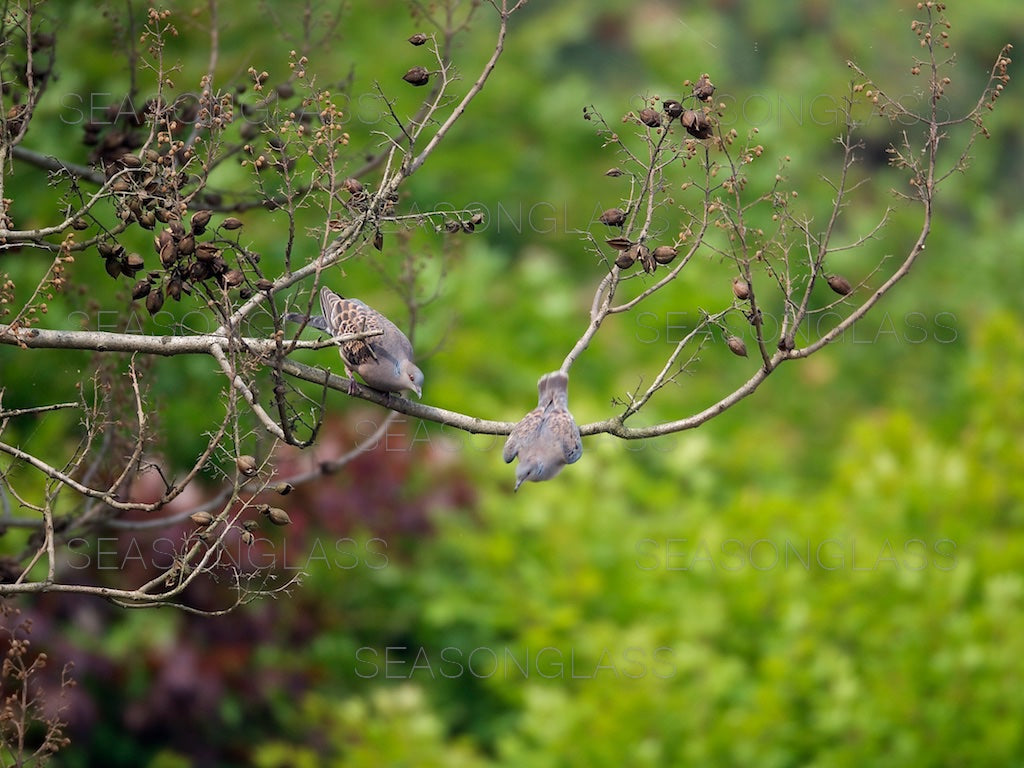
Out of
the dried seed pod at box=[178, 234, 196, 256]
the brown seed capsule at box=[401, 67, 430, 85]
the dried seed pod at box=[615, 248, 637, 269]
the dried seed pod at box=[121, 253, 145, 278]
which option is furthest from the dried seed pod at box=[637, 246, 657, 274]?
the dried seed pod at box=[121, 253, 145, 278]

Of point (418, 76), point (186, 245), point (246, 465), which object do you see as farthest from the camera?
point (418, 76)

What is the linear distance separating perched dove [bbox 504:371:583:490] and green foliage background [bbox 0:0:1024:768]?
5.54ft

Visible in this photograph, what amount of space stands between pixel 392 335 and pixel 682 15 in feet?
35.5

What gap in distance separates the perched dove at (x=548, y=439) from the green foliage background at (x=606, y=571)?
5.54ft

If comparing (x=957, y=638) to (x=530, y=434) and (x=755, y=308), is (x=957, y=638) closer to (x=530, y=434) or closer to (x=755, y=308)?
(x=530, y=434)

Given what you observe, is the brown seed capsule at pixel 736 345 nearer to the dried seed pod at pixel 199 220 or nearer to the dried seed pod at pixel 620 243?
the dried seed pod at pixel 620 243

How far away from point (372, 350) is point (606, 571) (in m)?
4.49

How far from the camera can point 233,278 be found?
292 cm

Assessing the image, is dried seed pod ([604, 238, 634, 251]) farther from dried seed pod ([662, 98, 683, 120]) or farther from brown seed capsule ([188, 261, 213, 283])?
brown seed capsule ([188, 261, 213, 283])

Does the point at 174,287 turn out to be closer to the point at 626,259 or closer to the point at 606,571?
the point at 626,259

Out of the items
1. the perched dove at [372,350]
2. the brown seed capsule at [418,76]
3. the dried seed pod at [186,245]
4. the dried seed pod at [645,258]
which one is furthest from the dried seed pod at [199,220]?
the dried seed pod at [645,258]

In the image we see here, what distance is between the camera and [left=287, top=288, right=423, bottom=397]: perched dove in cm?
397

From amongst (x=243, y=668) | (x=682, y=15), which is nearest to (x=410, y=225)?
(x=243, y=668)

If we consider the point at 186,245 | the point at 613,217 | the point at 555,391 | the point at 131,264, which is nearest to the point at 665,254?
the point at 613,217
